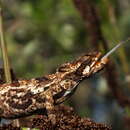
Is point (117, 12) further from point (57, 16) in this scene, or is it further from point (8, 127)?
point (8, 127)

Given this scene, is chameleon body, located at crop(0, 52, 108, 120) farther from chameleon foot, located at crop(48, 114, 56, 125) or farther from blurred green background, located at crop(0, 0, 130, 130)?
blurred green background, located at crop(0, 0, 130, 130)

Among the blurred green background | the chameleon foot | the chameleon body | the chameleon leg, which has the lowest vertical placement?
the chameleon foot

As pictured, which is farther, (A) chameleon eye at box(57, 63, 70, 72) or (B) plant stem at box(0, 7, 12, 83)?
(A) chameleon eye at box(57, 63, 70, 72)

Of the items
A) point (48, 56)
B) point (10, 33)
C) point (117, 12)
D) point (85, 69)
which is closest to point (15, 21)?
point (10, 33)

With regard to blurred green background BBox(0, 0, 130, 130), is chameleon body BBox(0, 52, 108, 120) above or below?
below

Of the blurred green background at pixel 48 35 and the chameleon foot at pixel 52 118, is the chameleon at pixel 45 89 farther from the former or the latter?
the blurred green background at pixel 48 35

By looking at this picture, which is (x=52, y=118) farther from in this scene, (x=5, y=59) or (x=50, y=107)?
(x=5, y=59)

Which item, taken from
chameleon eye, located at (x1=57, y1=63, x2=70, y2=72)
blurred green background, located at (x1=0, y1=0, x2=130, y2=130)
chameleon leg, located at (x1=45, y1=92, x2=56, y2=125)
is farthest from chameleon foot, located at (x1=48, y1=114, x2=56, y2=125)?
blurred green background, located at (x1=0, y1=0, x2=130, y2=130)

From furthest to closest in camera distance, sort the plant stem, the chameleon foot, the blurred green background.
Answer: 1. the blurred green background
2. the plant stem
3. the chameleon foot

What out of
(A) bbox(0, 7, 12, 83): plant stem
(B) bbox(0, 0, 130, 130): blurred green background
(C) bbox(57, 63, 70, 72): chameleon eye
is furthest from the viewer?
(B) bbox(0, 0, 130, 130): blurred green background
